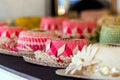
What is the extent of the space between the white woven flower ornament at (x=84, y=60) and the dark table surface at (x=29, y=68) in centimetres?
2

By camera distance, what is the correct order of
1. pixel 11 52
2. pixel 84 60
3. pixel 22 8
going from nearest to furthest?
pixel 84 60 < pixel 11 52 < pixel 22 8

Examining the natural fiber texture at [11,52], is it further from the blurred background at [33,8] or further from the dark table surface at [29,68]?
the blurred background at [33,8]

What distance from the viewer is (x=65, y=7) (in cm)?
156

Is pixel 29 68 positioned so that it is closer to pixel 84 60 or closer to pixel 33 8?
pixel 84 60

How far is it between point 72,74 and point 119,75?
0.08 metres

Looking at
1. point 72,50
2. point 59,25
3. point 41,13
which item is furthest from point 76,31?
point 41,13

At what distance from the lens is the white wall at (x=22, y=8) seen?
1.27 meters

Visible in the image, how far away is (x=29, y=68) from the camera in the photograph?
54 centimetres

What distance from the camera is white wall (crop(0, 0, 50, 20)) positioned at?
1269mm

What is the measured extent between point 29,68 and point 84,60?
12 cm

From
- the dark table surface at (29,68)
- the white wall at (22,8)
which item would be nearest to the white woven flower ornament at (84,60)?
the dark table surface at (29,68)

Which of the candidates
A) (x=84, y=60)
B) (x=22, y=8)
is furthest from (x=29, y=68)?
(x=22, y=8)

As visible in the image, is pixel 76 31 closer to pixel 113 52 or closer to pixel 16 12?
pixel 113 52

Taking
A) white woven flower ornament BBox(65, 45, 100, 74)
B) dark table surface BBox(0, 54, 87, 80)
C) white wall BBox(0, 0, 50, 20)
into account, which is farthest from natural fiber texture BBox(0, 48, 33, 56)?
white wall BBox(0, 0, 50, 20)
